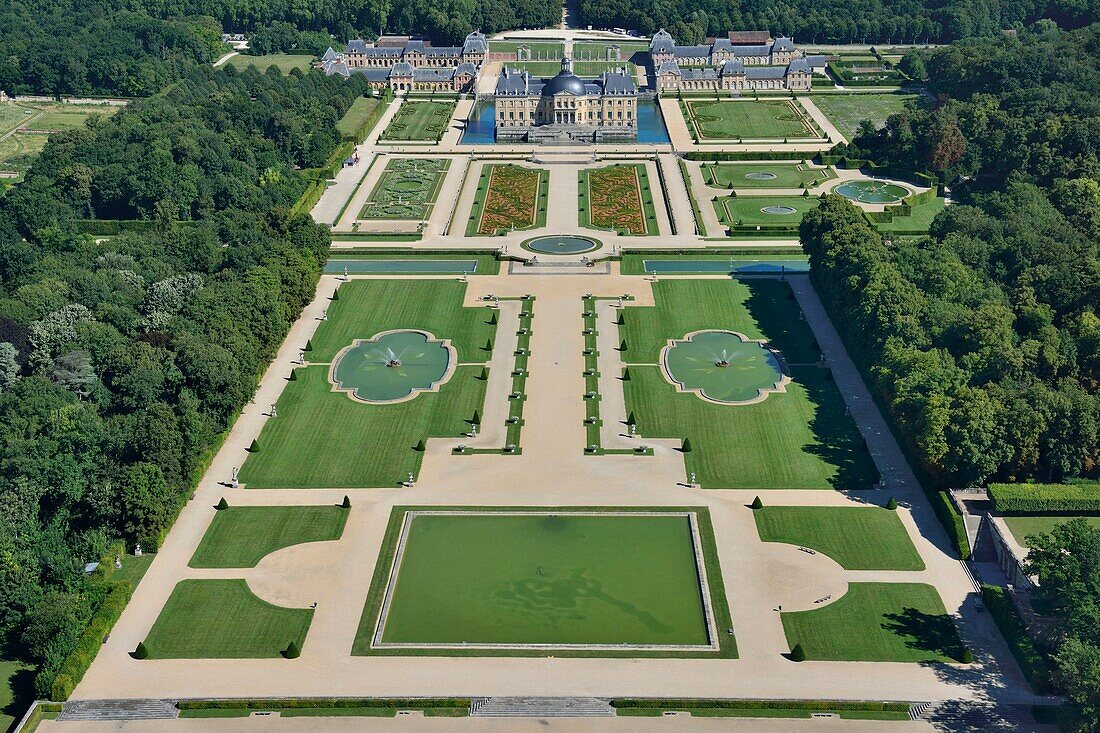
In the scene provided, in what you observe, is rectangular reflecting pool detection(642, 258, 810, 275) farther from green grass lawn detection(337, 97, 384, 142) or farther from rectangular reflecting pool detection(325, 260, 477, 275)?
green grass lawn detection(337, 97, 384, 142)

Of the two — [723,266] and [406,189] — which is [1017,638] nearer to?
[723,266]

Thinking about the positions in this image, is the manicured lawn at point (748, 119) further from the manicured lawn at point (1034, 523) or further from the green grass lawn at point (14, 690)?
the green grass lawn at point (14, 690)

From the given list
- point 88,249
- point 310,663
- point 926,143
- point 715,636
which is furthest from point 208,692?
point 926,143

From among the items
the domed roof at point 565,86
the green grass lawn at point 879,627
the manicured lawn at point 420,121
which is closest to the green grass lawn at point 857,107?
the domed roof at point 565,86

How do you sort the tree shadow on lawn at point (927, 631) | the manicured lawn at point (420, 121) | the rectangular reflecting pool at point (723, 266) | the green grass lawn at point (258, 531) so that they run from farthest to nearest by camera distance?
the manicured lawn at point (420, 121), the rectangular reflecting pool at point (723, 266), the green grass lawn at point (258, 531), the tree shadow on lawn at point (927, 631)

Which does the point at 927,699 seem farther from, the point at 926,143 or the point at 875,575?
the point at 926,143

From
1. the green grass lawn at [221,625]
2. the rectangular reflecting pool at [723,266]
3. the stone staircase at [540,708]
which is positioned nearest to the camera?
the stone staircase at [540,708]
